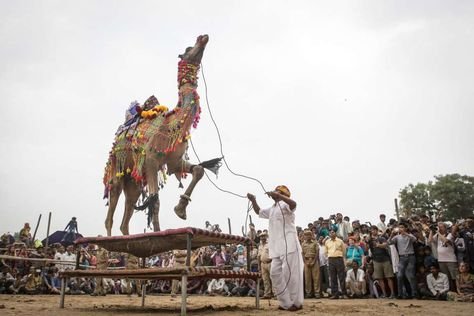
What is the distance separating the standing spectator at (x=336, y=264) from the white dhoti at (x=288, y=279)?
5.34 meters

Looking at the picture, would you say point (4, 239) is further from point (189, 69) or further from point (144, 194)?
point (189, 69)

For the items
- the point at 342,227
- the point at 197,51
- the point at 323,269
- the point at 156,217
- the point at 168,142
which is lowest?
the point at 323,269

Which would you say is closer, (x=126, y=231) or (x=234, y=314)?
(x=234, y=314)

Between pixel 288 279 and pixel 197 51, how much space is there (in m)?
3.95

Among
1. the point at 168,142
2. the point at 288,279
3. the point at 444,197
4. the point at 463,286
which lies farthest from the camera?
the point at 444,197

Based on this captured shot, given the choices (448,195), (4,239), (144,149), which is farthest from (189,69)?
(448,195)

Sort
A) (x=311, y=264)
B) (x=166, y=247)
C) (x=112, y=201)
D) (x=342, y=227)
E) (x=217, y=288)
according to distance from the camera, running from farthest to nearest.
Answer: (x=217, y=288), (x=342, y=227), (x=311, y=264), (x=112, y=201), (x=166, y=247)

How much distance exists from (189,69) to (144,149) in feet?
5.03

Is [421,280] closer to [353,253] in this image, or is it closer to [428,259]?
[428,259]

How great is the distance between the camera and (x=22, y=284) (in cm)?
1425

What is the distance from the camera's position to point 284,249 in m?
6.67

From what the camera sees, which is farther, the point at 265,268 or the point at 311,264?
the point at 265,268

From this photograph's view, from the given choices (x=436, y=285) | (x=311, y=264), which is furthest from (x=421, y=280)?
(x=311, y=264)

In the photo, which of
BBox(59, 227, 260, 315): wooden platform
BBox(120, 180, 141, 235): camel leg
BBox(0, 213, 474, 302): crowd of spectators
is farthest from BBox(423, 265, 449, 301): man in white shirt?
BBox(120, 180, 141, 235): camel leg
